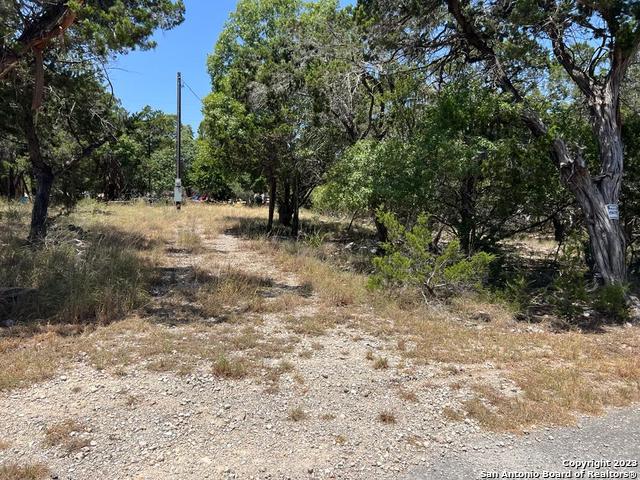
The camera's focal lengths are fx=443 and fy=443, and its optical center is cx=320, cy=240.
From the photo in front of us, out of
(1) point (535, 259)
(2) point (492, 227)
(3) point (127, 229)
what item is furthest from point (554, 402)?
(3) point (127, 229)

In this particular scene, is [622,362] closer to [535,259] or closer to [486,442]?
[486,442]

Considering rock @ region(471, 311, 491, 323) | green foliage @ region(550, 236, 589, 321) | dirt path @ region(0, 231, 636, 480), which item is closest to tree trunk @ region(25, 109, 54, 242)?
dirt path @ region(0, 231, 636, 480)

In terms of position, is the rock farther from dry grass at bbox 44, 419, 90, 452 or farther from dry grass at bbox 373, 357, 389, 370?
dry grass at bbox 44, 419, 90, 452

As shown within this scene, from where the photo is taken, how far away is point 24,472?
2.71 m

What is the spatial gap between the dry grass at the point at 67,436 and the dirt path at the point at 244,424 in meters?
0.02

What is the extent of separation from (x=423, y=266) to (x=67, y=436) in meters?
5.44

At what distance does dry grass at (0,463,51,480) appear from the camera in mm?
2670

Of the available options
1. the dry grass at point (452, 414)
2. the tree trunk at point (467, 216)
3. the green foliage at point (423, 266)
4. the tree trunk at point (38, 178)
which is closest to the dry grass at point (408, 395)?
the dry grass at point (452, 414)

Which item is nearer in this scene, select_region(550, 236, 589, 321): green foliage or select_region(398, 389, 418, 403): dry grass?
select_region(398, 389, 418, 403): dry grass

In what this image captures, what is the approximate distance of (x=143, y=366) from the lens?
4.34 m

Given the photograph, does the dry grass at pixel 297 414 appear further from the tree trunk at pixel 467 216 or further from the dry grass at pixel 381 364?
the tree trunk at pixel 467 216

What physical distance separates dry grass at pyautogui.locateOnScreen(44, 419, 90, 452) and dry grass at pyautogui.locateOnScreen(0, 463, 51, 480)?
22 cm

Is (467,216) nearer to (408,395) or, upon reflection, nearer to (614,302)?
(614,302)

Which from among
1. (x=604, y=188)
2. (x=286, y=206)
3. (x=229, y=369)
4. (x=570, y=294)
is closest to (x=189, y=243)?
(x=286, y=206)
